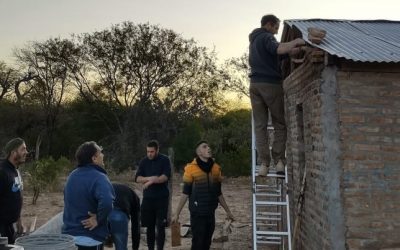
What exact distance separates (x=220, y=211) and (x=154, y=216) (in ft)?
23.4

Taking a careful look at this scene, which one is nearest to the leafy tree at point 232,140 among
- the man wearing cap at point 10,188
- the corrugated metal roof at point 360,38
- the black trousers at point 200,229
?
the corrugated metal roof at point 360,38

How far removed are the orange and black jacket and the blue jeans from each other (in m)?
1.01

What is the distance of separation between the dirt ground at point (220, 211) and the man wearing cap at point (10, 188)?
3.84 metres

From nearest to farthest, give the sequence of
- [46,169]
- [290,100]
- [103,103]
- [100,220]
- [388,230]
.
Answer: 1. [100,220]
2. [388,230]
3. [290,100]
4. [46,169]
5. [103,103]

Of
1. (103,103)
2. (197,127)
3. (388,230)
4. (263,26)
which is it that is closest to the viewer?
(388,230)

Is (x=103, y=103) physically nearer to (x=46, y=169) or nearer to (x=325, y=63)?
(x=46, y=169)

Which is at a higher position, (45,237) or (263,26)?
(263,26)

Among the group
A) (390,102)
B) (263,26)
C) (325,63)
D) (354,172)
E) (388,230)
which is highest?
(263,26)

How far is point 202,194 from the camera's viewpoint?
21.5 feet

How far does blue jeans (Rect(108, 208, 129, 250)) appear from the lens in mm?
5941

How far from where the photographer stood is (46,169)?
51.7ft

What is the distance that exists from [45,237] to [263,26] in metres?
3.65

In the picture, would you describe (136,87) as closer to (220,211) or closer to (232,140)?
(232,140)

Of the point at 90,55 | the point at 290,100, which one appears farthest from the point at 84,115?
the point at 290,100
